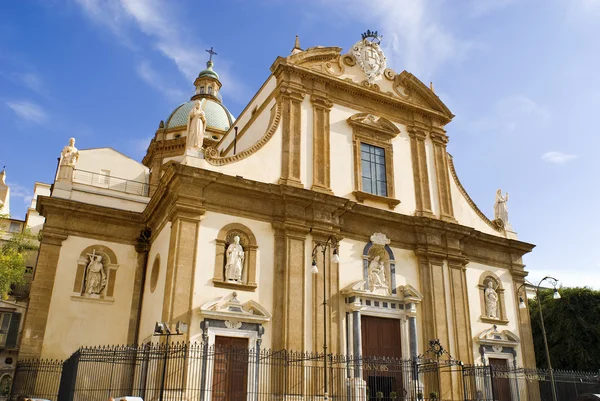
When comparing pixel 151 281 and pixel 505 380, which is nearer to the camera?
pixel 151 281

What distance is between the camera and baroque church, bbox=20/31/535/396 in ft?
56.5

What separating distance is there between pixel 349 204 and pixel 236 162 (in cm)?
418

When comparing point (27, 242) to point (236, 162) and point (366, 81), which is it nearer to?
point (236, 162)

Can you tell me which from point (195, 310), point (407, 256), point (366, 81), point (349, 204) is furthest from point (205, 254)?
point (366, 81)

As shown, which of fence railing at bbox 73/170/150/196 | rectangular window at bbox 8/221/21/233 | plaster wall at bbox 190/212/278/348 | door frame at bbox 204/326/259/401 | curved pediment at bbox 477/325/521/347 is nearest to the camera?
door frame at bbox 204/326/259/401

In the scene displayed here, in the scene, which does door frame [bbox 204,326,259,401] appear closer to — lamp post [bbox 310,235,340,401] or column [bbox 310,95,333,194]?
lamp post [bbox 310,235,340,401]

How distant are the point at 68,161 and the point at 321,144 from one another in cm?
1024

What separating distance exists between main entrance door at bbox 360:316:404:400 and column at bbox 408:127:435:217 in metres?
4.79

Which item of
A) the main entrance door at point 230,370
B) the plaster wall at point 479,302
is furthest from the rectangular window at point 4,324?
the plaster wall at point 479,302

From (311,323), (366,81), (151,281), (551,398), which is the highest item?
(366,81)

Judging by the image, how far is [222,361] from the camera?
52.7 feet

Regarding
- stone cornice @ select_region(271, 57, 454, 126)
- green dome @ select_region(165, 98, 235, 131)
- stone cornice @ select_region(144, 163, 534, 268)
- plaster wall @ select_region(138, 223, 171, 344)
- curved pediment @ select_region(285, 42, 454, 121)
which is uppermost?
green dome @ select_region(165, 98, 235, 131)

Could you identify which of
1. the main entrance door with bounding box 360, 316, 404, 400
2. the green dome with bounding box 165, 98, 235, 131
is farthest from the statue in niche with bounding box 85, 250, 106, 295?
the green dome with bounding box 165, 98, 235, 131

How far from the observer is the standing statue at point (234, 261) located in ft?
56.2
